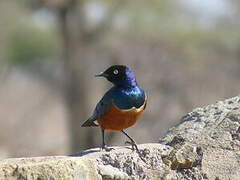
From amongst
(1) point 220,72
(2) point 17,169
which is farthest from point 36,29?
(2) point 17,169

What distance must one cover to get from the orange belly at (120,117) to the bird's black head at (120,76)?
0.89 feet

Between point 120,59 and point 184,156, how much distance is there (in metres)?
14.0

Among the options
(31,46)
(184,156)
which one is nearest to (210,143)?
(184,156)

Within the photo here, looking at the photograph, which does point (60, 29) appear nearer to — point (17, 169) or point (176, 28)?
point (176, 28)

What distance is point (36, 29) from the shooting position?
2544 cm

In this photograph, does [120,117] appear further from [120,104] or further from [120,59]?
[120,59]

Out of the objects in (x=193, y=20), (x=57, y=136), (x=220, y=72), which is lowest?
(x=57, y=136)

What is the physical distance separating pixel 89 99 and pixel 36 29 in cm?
554

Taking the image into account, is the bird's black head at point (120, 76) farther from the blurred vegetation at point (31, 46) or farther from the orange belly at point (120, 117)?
the blurred vegetation at point (31, 46)

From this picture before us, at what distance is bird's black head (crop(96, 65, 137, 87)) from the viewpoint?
6332 millimetres

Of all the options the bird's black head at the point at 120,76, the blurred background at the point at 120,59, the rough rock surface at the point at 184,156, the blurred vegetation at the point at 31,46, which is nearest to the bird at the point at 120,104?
the bird's black head at the point at 120,76

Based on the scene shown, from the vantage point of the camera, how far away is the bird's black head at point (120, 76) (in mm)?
6332

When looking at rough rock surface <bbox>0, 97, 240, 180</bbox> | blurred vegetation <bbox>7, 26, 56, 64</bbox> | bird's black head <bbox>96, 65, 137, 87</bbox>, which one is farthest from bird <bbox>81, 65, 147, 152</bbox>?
blurred vegetation <bbox>7, 26, 56, 64</bbox>

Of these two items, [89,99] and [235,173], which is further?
[89,99]
